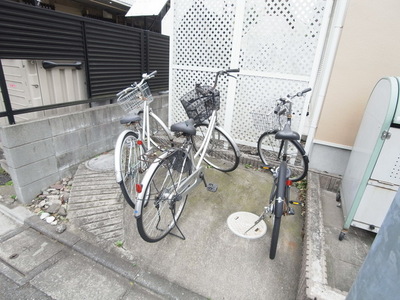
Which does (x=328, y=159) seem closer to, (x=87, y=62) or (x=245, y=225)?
(x=245, y=225)

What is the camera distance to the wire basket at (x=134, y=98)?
10.5ft

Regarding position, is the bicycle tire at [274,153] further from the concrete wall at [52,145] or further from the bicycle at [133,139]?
the concrete wall at [52,145]

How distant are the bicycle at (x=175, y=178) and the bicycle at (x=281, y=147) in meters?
0.78

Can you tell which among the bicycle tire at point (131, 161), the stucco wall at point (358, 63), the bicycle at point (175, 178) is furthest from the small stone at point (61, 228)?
the stucco wall at point (358, 63)

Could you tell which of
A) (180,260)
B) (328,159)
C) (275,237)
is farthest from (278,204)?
(328,159)

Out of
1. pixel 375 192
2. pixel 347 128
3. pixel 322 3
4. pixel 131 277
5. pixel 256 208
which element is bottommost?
pixel 131 277

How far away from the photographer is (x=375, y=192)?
220cm

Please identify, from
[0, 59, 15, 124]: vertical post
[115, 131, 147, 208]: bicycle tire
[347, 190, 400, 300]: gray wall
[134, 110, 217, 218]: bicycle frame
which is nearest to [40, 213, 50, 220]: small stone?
[115, 131, 147, 208]: bicycle tire

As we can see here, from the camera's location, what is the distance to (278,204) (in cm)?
214

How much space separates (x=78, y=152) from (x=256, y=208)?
9.78 ft

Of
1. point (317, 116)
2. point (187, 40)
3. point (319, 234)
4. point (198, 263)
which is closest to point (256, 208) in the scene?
point (319, 234)

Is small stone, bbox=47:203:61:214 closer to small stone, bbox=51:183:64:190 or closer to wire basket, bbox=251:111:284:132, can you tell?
small stone, bbox=51:183:64:190

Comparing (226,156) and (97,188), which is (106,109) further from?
(226,156)

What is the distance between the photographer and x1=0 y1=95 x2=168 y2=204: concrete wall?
9.24 ft
